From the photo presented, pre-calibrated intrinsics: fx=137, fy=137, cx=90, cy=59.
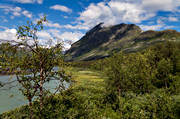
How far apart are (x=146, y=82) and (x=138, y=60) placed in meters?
7.86

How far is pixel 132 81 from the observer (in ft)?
116

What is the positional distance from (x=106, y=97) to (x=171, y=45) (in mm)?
60676

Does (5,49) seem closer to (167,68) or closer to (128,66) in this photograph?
(128,66)

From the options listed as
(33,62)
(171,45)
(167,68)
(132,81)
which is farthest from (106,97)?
(171,45)

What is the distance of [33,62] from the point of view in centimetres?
1143

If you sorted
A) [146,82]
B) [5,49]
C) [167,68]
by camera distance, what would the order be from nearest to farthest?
[5,49], [146,82], [167,68]

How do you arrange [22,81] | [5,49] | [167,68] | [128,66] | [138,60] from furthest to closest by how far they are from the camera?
[167,68], [138,60], [128,66], [22,81], [5,49]

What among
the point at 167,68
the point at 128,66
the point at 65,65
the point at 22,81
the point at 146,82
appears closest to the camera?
the point at 22,81

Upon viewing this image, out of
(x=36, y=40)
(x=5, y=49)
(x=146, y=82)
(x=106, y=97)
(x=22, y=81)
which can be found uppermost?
(x=36, y=40)

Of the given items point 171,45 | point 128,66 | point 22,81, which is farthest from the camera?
point 171,45

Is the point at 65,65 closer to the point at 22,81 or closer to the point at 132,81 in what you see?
the point at 22,81

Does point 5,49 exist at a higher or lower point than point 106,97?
higher

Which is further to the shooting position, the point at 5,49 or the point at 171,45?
the point at 171,45


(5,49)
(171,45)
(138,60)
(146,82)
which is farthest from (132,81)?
(171,45)
